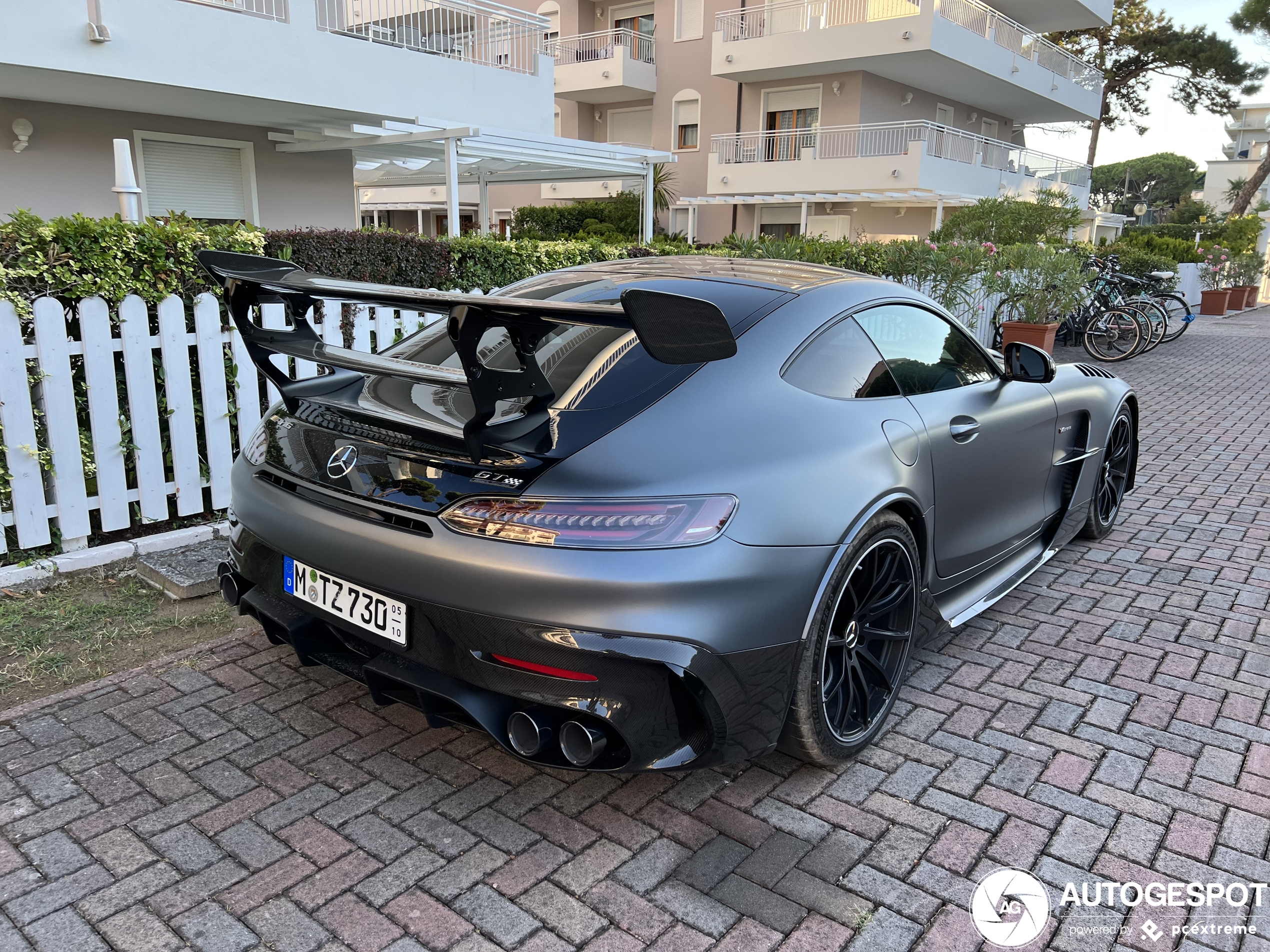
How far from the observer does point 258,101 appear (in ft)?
38.3

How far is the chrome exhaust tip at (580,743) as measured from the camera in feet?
7.10

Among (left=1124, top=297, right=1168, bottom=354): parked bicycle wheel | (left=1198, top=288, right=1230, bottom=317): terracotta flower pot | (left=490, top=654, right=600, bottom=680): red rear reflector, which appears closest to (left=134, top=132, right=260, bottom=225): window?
(left=490, top=654, right=600, bottom=680): red rear reflector

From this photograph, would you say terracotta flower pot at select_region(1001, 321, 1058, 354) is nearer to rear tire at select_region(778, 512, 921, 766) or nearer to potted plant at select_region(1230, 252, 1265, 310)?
rear tire at select_region(778, 512, 921, 766)

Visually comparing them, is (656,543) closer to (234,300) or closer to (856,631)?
(856,631)

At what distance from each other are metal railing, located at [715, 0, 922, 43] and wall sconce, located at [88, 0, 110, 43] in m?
19.7

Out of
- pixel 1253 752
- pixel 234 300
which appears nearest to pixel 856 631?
pixel 1253 752

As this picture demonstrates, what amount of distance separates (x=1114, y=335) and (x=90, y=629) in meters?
13.6

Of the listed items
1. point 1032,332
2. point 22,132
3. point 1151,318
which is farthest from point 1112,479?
point 22,132

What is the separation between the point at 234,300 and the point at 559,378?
1.12m

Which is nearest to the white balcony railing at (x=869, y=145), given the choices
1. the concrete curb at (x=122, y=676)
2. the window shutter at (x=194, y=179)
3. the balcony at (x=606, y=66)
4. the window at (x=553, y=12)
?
the balcony at (x=606, y=66)

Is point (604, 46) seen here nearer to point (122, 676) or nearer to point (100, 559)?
point (100, 559)

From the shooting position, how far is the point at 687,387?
2457mm

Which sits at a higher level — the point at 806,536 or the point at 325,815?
the point at 806,536

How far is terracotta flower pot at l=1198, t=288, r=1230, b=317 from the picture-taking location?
23.6 meters
